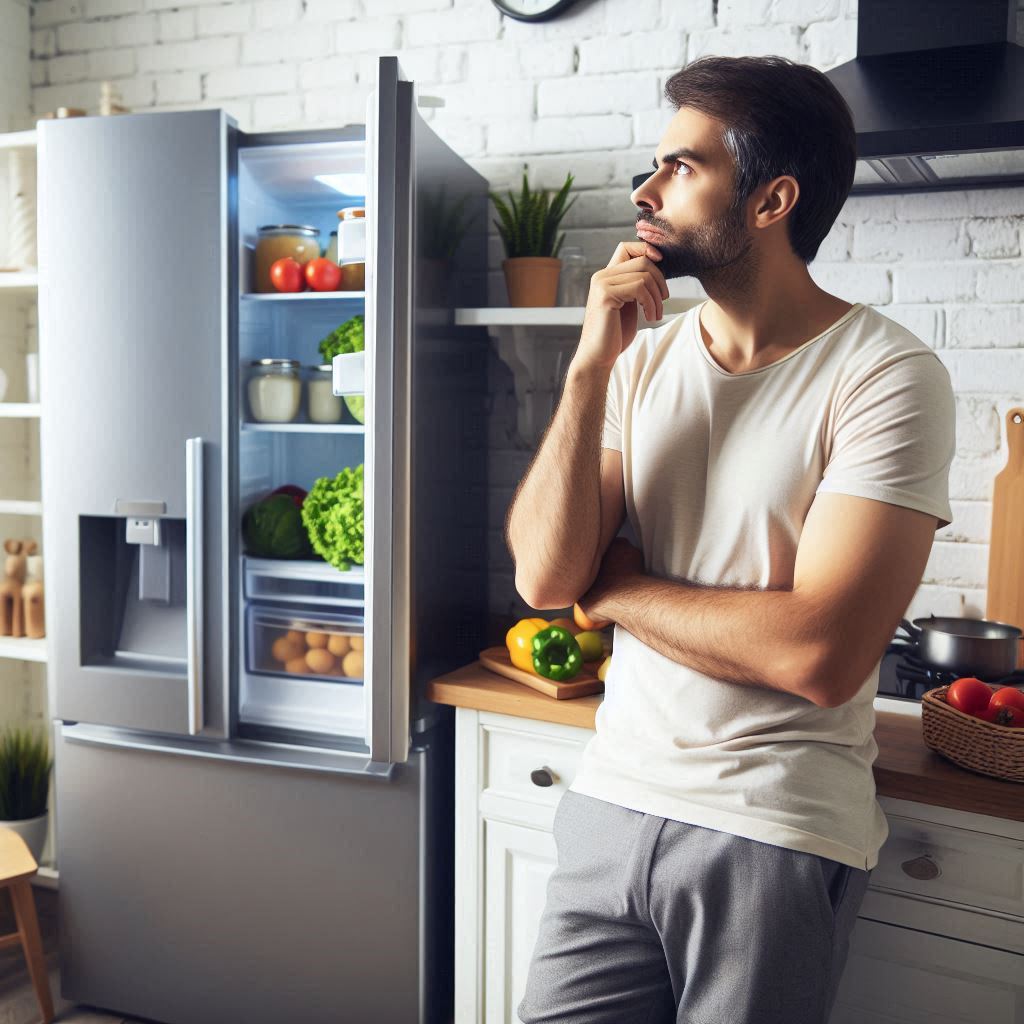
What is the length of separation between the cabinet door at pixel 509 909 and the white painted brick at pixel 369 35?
192cm

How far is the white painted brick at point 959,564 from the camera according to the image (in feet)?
7.06

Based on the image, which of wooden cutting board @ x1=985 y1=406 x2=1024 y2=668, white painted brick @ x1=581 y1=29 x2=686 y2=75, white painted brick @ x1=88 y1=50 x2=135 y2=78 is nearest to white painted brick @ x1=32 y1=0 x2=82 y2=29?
white painted brick @ x1=88 y1=50 x2=135 y2=78

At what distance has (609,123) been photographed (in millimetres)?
2414

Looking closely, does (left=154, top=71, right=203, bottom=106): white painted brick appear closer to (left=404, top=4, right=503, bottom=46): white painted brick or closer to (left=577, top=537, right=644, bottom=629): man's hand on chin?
(left=404, top=4, right=503, bottom=46): white painted brick

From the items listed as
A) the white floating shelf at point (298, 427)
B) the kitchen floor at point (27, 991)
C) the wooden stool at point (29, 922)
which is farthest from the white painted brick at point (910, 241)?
the kitchen floor at point (27, 991)

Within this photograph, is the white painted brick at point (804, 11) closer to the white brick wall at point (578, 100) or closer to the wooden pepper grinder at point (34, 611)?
the white brick wall at point (578, 100)

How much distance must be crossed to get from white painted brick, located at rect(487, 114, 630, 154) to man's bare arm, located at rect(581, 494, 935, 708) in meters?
1.49

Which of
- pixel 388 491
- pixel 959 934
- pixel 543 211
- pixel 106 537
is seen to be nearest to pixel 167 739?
pixel 106 537

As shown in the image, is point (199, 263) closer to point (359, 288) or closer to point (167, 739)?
point (359, 288)

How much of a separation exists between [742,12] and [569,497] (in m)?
1.49

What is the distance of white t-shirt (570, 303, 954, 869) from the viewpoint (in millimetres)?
1196

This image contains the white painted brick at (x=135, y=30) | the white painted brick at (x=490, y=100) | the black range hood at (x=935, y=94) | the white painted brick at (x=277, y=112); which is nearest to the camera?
the black range hood at (x=935, y=94)

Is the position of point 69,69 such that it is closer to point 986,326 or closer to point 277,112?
point 277,112

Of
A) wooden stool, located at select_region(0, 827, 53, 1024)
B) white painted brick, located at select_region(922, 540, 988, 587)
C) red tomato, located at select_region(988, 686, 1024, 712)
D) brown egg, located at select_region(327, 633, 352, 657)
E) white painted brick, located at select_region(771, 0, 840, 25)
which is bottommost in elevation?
wooden stool, located at select_region(0, 827, 53, 1024)
